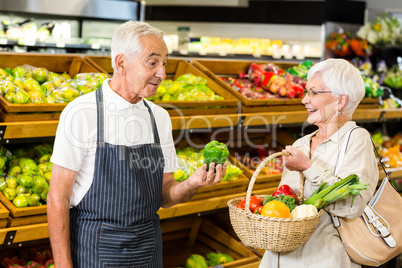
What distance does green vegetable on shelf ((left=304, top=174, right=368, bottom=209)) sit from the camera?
2.02m

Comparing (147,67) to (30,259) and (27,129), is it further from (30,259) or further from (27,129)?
(30,259)

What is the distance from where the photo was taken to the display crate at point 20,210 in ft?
8.25

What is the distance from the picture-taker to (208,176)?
203 centimetres

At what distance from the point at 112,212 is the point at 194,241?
2.07 m

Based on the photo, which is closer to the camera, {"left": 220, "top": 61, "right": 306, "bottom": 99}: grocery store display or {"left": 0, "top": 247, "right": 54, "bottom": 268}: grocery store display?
{"left": 0, "top": 247, "right": 54, "bottom": 268}: grocery store display

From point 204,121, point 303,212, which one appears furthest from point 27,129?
point 303,212

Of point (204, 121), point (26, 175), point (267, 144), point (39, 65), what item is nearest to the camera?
point (26, 175)

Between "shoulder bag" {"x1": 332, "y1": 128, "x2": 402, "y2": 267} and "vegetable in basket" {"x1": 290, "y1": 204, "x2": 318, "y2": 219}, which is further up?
"vegetable in basket" {"x1": 290, "y1": 204, "x2": 318, "y2": 219}

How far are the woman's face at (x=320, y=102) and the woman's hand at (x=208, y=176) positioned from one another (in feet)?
1.80

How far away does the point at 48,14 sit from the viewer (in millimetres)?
7113

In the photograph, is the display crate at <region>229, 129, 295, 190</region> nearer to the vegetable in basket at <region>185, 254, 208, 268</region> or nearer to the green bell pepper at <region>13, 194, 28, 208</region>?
the vegetable in basket at <region>185, 254, 208, 268</region>

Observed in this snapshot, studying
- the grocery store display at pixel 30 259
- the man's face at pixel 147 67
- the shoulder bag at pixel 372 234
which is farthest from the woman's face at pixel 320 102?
the grocery store display at pixel 30 259

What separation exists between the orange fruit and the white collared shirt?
59 cm

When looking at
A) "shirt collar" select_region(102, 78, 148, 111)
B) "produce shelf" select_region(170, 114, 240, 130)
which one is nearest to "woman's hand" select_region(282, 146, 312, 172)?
"shirt collar" select_region(102, 78, 148, 111)
